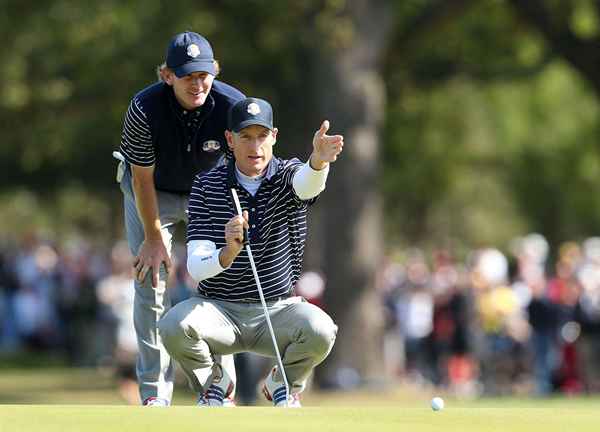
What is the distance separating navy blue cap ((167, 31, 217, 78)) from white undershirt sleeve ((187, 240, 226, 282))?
110cm

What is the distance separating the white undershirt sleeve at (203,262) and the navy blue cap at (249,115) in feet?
2.39

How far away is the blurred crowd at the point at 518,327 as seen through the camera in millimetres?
19891

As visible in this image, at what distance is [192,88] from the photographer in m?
8.80

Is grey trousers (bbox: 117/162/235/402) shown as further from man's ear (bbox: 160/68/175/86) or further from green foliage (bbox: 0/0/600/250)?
green foliage (bbox: 0/0/600/250)

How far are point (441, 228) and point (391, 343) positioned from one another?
86.4 ft

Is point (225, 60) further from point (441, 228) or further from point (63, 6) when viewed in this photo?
point (441, 228)

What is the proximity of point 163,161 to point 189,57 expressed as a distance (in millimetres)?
771

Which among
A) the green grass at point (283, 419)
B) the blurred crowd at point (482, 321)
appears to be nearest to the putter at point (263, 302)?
the green grass at point (283, 419)

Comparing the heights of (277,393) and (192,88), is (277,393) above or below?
below

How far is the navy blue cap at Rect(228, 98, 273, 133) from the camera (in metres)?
8.41

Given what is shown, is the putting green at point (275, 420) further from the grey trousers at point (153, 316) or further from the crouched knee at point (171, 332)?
the grey trousers at point (153, 316)

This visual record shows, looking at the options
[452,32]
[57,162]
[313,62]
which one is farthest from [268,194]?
[57,162]

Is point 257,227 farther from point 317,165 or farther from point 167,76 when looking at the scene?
point 167,76

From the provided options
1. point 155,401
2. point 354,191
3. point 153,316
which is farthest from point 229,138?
point 354,191
